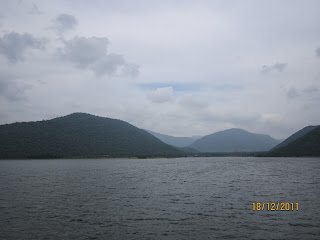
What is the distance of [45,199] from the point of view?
166 feet

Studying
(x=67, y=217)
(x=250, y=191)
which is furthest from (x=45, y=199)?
(x=250, y=191)

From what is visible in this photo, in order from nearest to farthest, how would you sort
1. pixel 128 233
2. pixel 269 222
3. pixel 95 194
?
1. pixel 128 233
2. pixel 269 222
3. pixel 95 194

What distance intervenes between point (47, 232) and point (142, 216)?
12470 millimetres

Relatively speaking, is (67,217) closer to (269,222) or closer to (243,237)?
(243,237)

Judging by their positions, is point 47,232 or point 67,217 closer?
point 47,232
